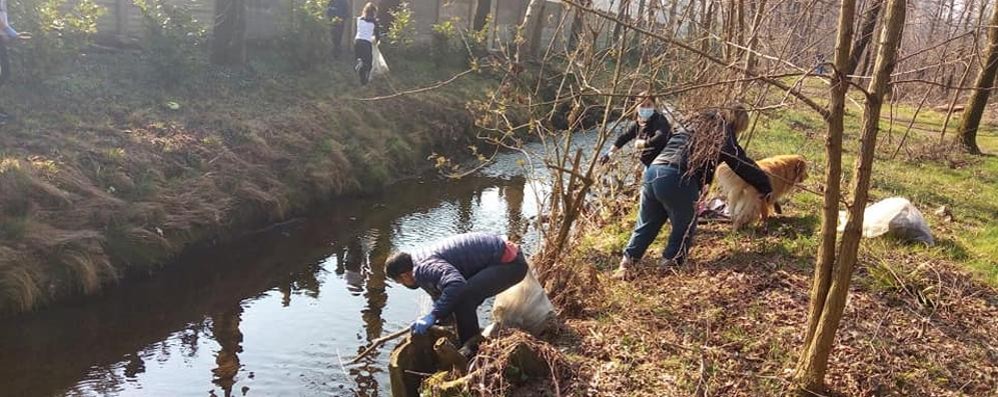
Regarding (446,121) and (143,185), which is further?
(446,121)

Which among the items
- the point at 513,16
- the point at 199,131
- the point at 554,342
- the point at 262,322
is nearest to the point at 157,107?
the point at 199,131

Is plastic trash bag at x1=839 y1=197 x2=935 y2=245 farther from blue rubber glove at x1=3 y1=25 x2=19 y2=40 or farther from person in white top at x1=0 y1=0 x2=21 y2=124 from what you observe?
blue rubber glove at x1=3 y1=25 x2=19 y2=40

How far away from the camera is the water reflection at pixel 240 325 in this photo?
6.41 meters

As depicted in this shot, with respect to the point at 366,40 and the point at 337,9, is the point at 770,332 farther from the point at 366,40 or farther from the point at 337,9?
the point at 337,9

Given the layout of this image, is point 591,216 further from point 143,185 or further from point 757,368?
point 143,185

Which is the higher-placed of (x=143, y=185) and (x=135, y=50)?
(x=135, y=50)

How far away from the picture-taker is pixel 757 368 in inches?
195

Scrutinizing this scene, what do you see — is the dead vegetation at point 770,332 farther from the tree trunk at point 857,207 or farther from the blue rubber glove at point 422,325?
the blue rubber glove at point 422,325

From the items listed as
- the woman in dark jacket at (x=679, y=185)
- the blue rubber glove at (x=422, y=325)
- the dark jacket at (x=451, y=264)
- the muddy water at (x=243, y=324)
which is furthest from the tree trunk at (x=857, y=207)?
the muddy water at (x=243, y=324)

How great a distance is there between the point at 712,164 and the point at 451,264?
233cm

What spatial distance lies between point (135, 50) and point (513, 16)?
14.2 metres

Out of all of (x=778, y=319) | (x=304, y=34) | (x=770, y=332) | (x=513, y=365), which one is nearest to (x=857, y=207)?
(x=770, y=332)

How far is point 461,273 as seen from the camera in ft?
18.1

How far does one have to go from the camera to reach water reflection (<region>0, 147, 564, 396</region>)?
21.0 feet
